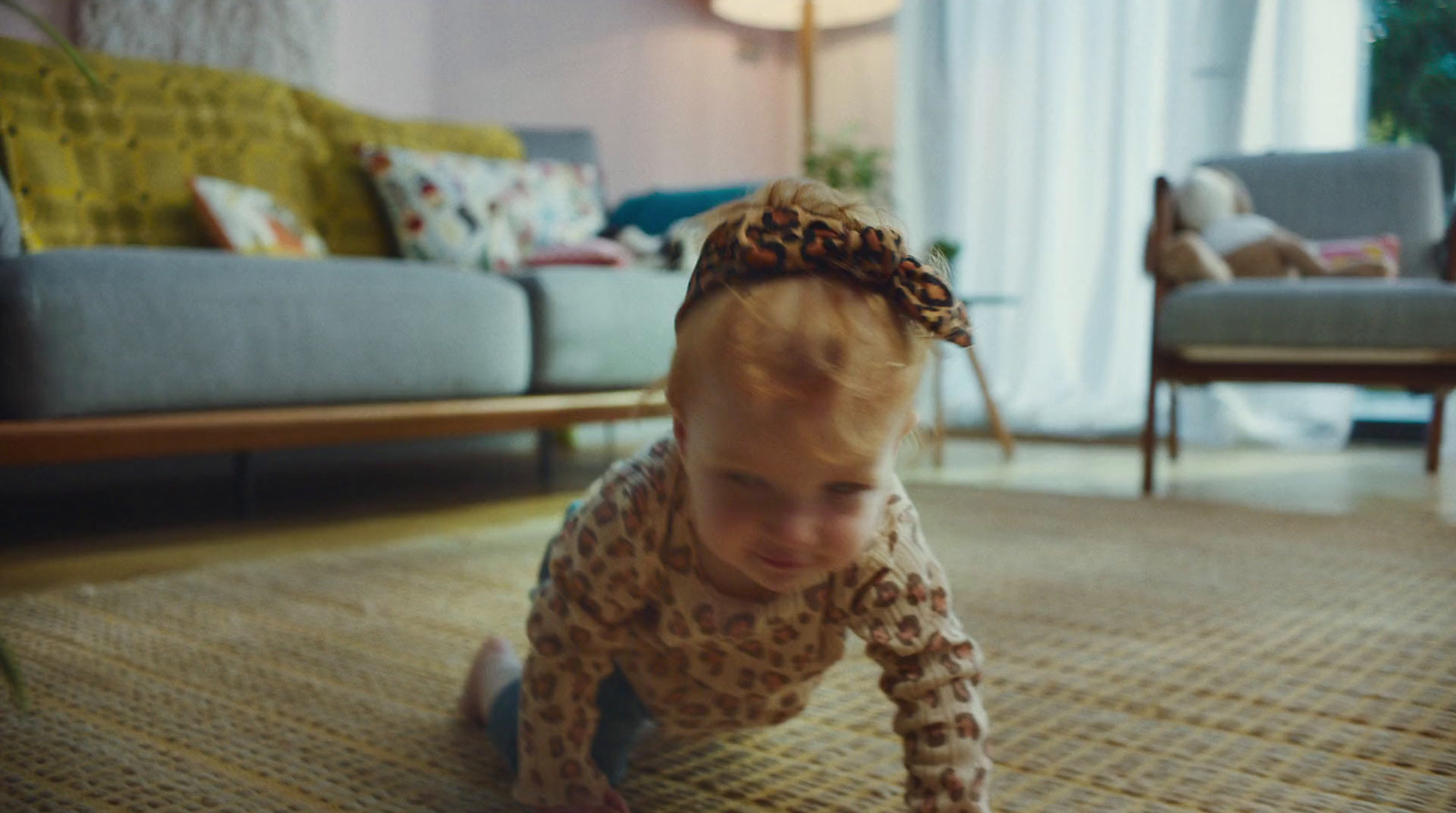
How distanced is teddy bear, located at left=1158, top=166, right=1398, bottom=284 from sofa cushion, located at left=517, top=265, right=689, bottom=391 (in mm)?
1145

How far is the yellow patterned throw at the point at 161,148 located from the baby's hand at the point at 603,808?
1477 mm

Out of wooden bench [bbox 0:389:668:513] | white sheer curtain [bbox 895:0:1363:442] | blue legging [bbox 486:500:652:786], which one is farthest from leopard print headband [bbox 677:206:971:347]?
white sheer curtain [bbox 895:0:1363:442]

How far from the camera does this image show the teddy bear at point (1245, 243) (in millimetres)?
2350

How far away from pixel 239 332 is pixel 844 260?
125 centimetres

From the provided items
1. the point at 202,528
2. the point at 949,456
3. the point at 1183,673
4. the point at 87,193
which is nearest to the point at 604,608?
the point at 1183,673

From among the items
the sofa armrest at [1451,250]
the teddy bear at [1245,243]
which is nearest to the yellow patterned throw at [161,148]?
the teddy bear at [1245,243]

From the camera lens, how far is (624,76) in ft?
11.3

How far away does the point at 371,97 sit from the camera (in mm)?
2756

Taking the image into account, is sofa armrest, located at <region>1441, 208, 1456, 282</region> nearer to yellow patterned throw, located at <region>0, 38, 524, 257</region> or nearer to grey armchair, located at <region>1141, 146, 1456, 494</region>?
grey armchair, located at <region>1141, 146, 1456, 494</region>

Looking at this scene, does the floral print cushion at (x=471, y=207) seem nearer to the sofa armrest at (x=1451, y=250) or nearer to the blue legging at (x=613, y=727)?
the blue legging at (x=613, y=727)

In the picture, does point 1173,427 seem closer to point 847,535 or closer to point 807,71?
point 807,71

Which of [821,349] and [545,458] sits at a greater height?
[821,349]

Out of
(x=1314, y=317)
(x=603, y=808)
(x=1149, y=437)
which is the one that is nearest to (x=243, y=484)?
(x=603, y=808)

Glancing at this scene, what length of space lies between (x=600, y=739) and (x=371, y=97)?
2.45 metres
